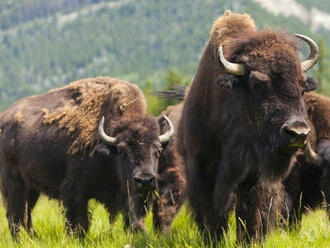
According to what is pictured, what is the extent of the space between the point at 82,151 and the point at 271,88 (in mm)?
3522

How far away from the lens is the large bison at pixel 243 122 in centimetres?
398

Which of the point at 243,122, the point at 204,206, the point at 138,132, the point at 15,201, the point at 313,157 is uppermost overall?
the point at 243,122

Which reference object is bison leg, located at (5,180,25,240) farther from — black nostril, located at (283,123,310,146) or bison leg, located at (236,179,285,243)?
black nostril, located at (283,123,310,146)

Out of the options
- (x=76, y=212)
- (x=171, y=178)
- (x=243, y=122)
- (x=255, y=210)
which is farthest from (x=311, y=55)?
(x=76, y=212)

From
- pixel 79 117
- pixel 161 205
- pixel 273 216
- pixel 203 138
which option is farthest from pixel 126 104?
pixel 273 216

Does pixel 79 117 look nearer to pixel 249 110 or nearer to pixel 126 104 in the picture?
pixel 126 104

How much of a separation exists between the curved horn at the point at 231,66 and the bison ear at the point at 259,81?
14 cm

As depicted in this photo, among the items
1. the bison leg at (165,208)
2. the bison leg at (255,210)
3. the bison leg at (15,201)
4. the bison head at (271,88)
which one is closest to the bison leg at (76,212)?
the bison leg at (165,208)

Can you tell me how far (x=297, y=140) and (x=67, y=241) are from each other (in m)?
2.72

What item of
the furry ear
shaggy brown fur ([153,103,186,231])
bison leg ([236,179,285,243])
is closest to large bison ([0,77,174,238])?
shaggy brown fur ([153,103,186,231])

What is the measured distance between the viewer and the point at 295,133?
3.65 metres

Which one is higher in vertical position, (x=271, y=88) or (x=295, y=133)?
(x=271, y=88)

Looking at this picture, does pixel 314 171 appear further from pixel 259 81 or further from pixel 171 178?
pixel 259 81

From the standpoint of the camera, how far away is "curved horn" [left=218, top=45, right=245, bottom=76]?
4203 millimetres
